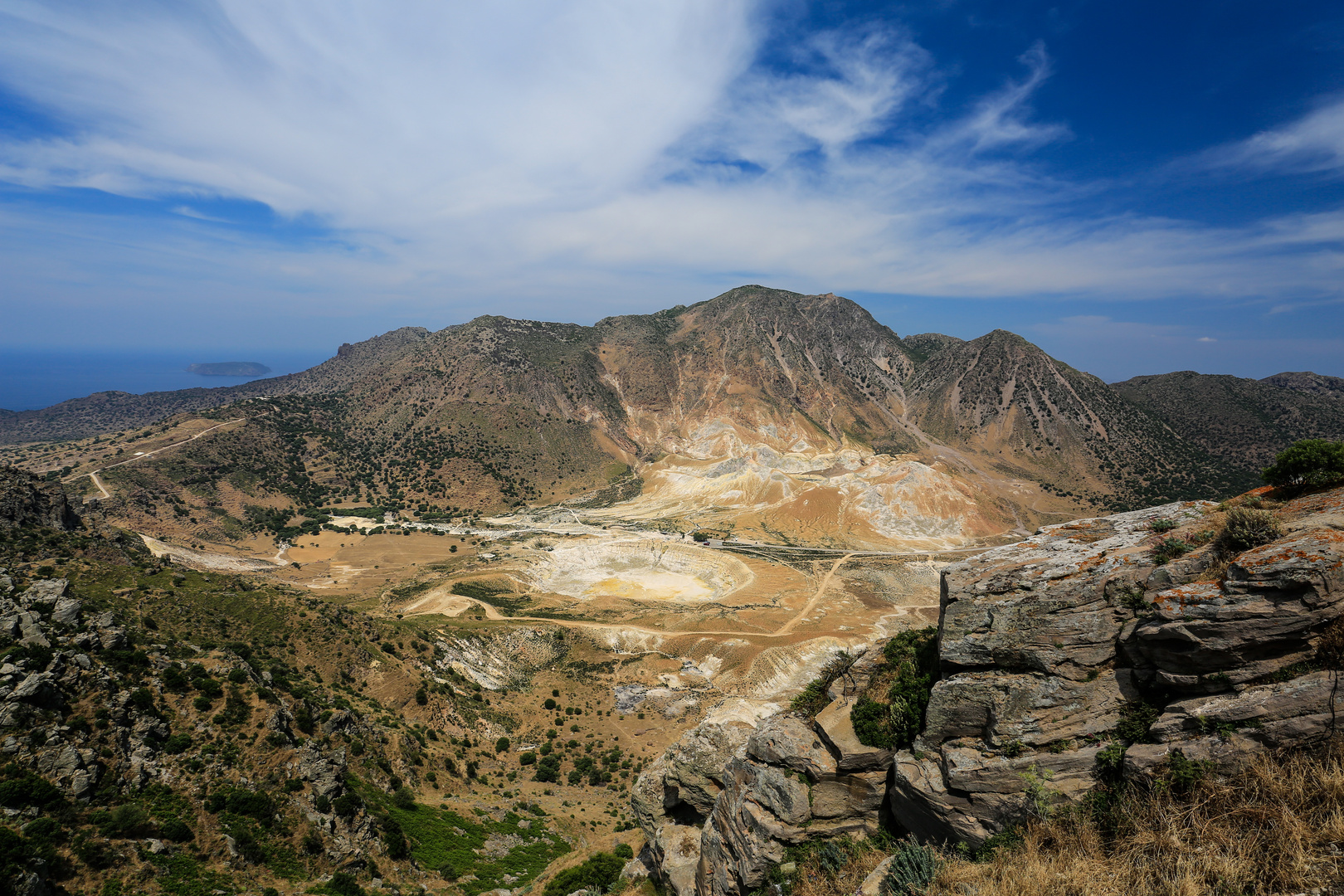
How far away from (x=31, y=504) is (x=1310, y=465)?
8138cm

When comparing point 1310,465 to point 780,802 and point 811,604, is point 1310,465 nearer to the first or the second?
point 780,802

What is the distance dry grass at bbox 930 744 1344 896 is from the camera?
655 cm

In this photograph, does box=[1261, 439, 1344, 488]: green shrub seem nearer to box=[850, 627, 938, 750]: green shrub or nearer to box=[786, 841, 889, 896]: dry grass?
box=[850, 627, 938, 750]: green shrub

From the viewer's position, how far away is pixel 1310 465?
1084 centimetres

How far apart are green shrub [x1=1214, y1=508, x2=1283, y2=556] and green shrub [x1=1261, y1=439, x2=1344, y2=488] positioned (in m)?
1.42

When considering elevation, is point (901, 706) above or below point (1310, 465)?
below

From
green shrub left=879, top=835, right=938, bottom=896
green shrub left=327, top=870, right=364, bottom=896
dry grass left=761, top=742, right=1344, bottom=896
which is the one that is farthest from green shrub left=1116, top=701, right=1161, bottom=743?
green shrub left=327, top=870, right=364, bottom=896

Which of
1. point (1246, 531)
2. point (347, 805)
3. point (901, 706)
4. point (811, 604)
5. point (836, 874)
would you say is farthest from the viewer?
point (811, 604)

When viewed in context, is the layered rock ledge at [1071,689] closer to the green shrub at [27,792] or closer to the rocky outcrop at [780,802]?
the rocky outcrop at [780,802]

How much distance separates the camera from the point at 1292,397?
160000mm

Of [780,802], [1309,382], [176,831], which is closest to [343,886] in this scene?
[176,831]

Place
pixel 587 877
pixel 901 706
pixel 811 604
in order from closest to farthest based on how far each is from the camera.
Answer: pixel 901 706 → pixel 587 877 → pixel 811 604

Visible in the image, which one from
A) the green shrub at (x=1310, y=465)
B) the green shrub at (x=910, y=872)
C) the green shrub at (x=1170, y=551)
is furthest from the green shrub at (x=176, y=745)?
the green shrub at (x=1310, y=465)

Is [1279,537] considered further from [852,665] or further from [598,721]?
[598,721]
